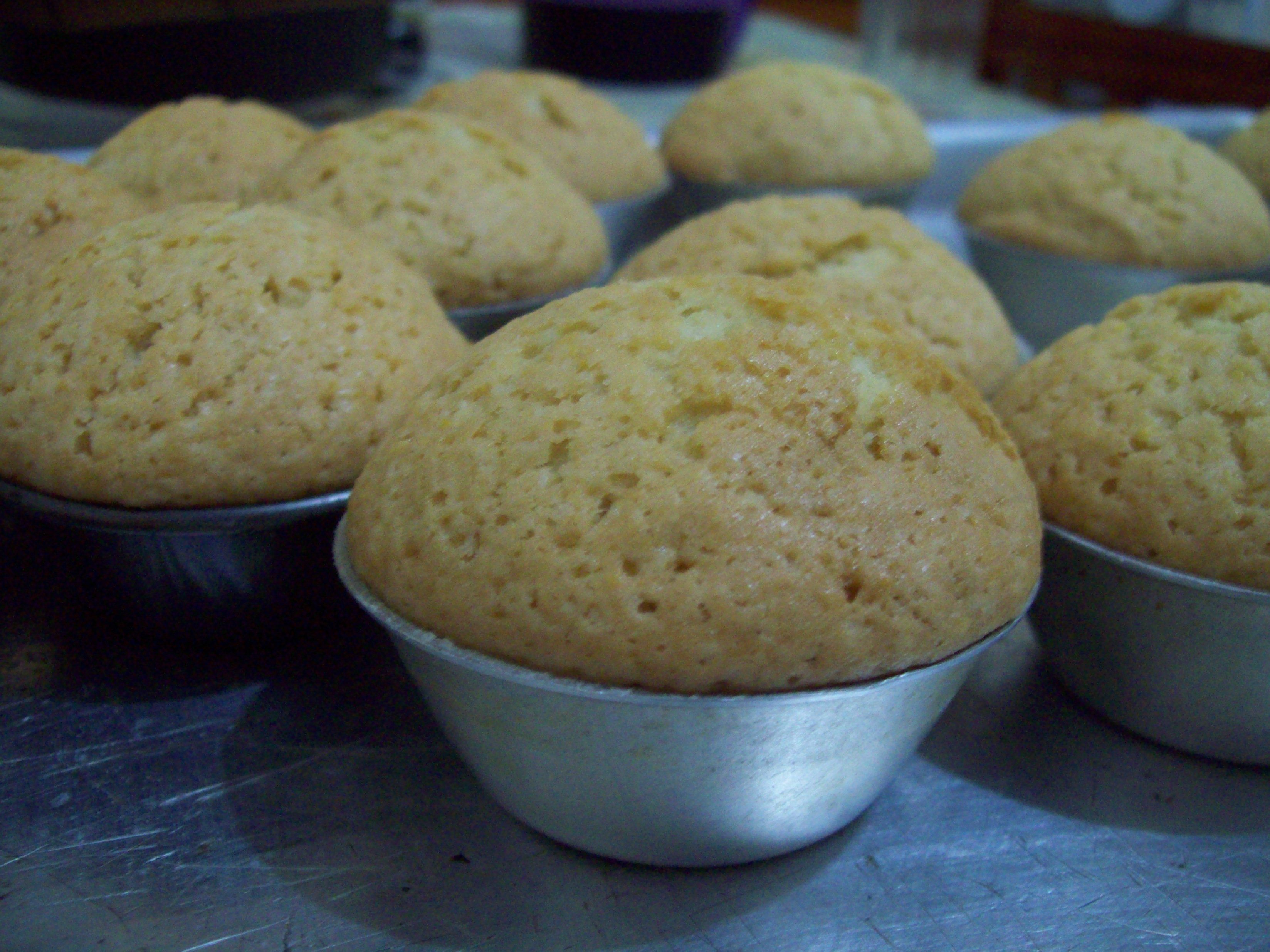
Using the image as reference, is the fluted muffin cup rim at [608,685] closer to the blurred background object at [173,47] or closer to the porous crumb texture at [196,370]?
the porous crumb texture at [196,370]

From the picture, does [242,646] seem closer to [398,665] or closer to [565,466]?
[398,665]

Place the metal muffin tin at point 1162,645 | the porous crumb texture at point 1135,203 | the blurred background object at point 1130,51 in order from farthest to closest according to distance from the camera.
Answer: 1. the blurred background object at point 1130,51
2. the porous crumb texture at point 1135,203
3. the metal muffin tin at point 1162,645

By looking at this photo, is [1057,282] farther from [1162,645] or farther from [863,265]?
[1162,645]

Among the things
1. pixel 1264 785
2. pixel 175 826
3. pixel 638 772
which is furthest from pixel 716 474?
pixel 1264 785

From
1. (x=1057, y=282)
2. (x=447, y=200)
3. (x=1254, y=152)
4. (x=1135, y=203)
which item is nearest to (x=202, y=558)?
(x=447, y=200)

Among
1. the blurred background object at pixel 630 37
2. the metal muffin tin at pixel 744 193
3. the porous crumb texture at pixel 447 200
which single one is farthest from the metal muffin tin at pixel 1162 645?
the blurred background object at pixel 630 37

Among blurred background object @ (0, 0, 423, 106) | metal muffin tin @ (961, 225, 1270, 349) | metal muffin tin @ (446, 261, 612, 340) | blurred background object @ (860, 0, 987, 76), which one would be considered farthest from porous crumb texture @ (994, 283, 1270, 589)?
blurred background object @ (860, 0, 987, 76)

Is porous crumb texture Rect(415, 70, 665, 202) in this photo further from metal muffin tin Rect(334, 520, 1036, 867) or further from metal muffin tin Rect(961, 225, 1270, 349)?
metal muffin tin Rect(334, 520, 1036, 867)
